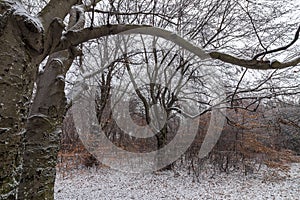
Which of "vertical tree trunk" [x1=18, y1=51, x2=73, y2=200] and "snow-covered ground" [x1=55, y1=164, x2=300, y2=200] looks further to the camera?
"snow-covered ground" [x1=55, y1=164, x2=300, y2=200]

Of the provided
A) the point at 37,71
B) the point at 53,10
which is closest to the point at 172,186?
the point at 37,71

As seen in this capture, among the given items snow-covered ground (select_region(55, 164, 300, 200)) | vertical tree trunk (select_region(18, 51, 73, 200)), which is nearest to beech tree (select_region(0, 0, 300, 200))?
vertical tree trunk (select_region(18, 51, 73, 200))

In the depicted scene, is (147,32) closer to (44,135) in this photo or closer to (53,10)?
(53,10)

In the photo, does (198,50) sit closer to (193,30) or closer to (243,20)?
(193,30)

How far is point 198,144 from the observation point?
6.16 metres

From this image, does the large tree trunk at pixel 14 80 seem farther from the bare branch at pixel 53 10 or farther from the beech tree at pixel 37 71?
the bare branch at pixel 53 10

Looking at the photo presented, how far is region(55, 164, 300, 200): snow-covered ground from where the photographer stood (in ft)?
13.5

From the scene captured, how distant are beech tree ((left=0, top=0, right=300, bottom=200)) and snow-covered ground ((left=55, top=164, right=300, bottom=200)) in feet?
8.39

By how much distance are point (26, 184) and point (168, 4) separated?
324 cm

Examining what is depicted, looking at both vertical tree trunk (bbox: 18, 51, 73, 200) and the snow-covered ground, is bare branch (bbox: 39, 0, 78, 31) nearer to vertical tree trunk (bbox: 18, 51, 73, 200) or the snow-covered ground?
vertical tree trunk (bbox: 18, 51, 73, 200)

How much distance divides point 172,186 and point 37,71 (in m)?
4.00

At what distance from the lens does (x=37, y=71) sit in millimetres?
1382

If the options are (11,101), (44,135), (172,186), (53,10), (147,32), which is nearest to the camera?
(11,101)


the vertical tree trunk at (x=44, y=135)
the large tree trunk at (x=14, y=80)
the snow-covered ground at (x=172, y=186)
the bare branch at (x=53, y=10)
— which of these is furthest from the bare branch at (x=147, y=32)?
the snow-covered ground at (x=172, y=186)
